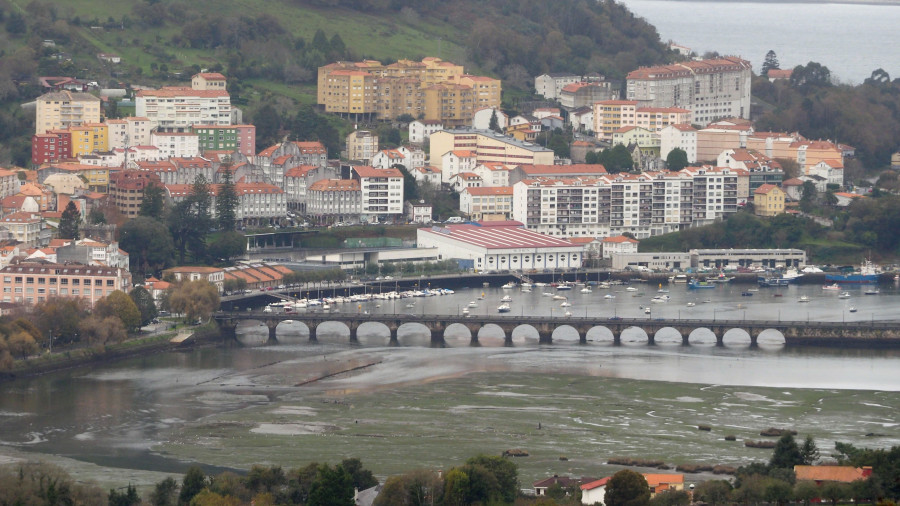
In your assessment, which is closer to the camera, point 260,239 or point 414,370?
point 414,370

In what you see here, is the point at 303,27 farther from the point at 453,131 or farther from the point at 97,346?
the point at 97,346

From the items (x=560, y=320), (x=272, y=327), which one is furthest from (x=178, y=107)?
(x=560, y=320)

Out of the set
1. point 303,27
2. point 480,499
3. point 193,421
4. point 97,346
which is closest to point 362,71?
point 303,27

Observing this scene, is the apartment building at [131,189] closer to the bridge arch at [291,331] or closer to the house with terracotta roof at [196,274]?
the house with terracotta roof at [196,274]

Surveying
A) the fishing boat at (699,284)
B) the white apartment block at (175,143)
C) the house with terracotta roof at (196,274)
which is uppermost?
the white apartment block at (175,143)

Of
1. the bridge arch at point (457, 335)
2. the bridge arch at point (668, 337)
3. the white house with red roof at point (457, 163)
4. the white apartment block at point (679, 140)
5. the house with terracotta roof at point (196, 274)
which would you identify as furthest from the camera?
the white apartment block at point (679, 140)

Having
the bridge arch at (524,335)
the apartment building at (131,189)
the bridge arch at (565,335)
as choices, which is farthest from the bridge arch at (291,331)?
the apartment building at (131,189)
